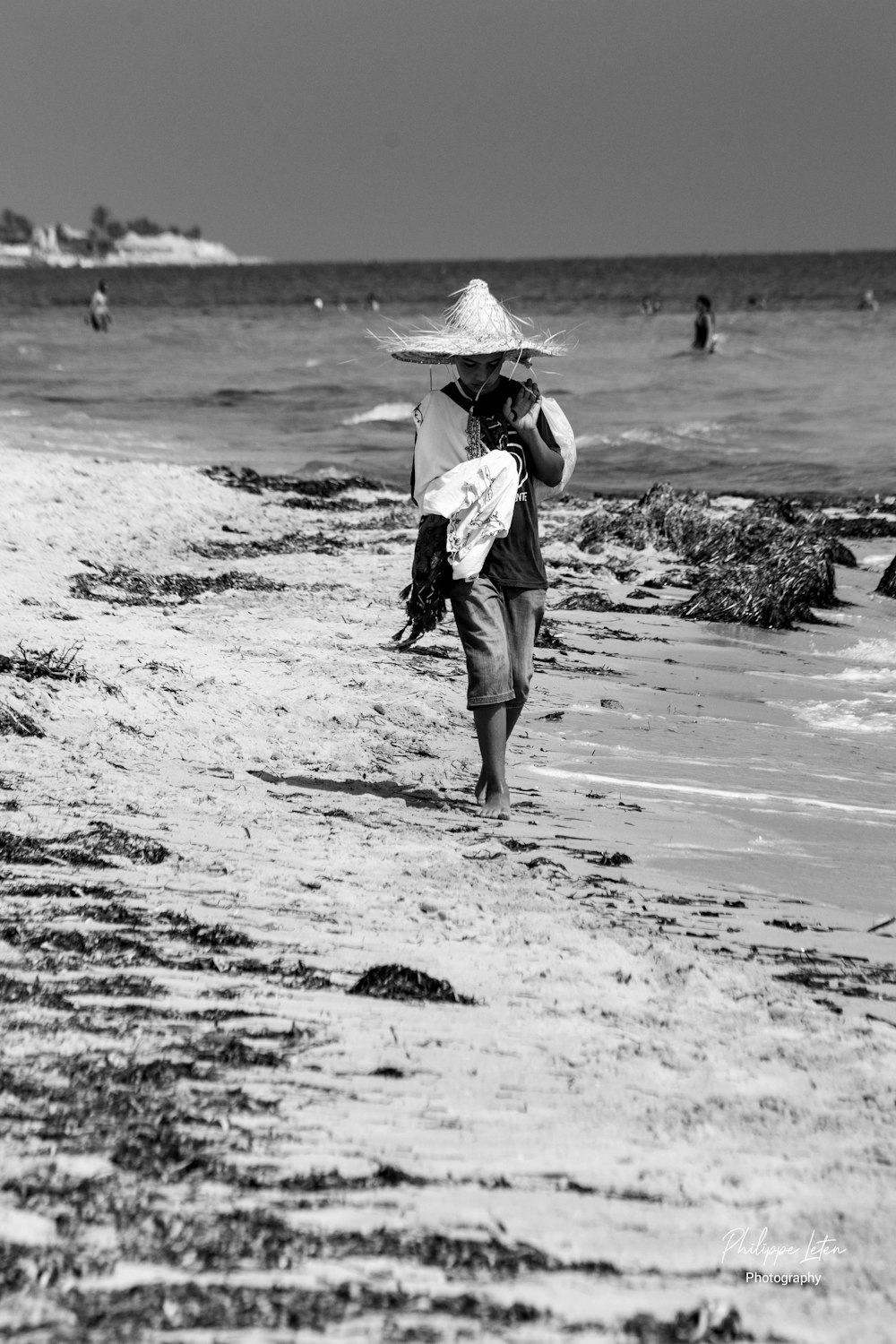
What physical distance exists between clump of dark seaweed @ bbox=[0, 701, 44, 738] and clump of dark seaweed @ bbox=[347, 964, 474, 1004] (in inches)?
75.4

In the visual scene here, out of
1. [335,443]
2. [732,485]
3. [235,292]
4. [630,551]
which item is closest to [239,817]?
[630,551]

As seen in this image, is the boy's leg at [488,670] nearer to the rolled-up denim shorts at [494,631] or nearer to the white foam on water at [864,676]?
the rolled-up denim shorts at [494,631]

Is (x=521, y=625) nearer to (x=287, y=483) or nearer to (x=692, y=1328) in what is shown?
(x=692, y=1328)

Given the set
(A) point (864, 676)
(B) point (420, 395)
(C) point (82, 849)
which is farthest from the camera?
(B) point (420, 395)

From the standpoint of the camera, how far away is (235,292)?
72.7 metres

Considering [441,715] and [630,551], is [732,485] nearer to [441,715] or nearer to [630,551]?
[630,551]

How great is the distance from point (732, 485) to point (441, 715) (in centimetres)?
834

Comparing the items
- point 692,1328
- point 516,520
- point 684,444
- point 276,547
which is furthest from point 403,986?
point 684,444

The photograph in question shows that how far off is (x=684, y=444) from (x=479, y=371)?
11578 mm

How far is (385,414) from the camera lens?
676 inches

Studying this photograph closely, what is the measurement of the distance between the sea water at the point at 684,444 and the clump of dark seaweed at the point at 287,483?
97cm

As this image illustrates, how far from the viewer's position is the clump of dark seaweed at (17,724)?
4270 mm

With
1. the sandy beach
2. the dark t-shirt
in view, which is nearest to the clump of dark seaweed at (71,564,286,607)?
the sandy beach

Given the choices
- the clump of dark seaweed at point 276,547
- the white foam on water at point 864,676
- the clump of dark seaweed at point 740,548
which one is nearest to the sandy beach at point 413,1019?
the white foam on water at point 864,676
